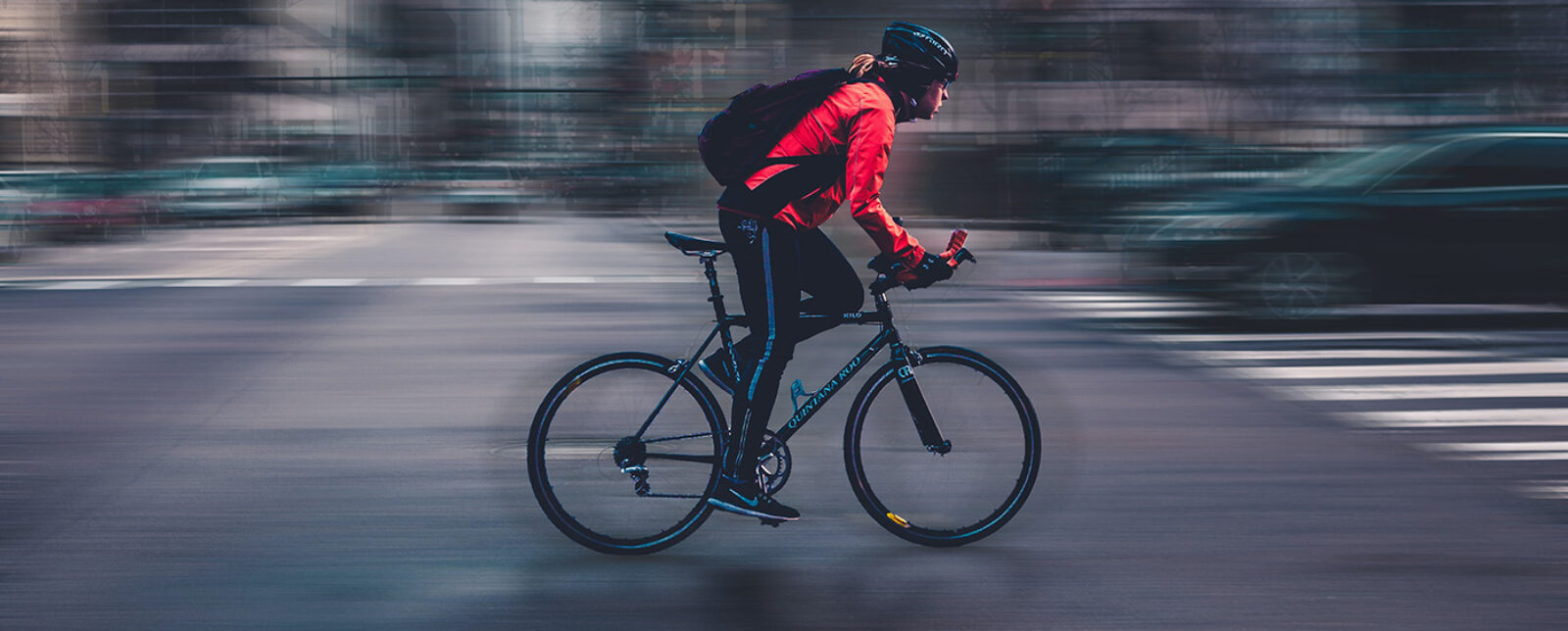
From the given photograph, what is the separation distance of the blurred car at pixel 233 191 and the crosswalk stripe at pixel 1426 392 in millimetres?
33982

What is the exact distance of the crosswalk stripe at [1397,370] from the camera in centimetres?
973

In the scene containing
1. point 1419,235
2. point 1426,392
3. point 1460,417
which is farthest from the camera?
point 1419,235

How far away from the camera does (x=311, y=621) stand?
476cm

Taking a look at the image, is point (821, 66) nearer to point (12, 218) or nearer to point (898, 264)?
point (12, 218)

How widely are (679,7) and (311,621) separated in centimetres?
3608

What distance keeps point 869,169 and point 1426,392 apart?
17.4 ft

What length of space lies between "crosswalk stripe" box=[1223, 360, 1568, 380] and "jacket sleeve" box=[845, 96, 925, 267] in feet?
16.8

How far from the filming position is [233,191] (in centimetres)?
3981

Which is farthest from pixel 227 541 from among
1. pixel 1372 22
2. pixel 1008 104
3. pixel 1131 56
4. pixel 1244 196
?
pixel 1372 22

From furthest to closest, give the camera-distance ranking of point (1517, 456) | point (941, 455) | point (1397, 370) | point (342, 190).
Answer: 1. point (342, 190)
2. point (1397, 370)
3. point (1517, 456)
4. point (941, 455)

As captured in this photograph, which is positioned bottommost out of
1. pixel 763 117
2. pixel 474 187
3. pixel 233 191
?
pixel 474 187

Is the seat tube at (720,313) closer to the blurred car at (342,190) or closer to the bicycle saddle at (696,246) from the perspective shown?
the bicycle saddle at (696,246)

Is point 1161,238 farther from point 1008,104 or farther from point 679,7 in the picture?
point 679,7

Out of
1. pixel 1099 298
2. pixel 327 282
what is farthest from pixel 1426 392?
pixel 327 282
